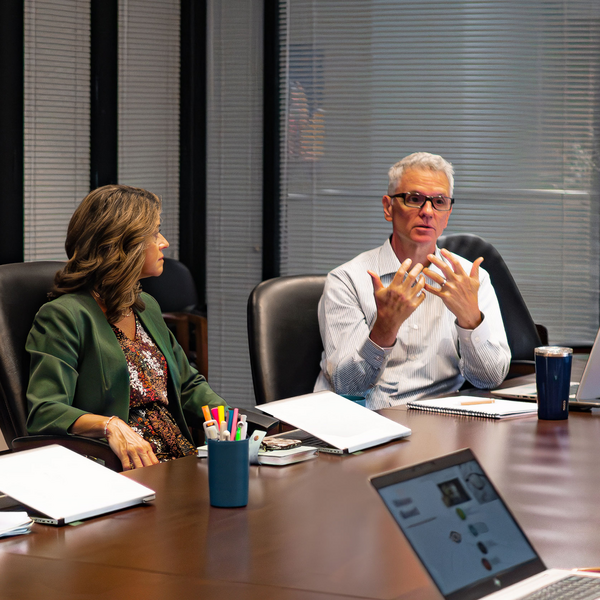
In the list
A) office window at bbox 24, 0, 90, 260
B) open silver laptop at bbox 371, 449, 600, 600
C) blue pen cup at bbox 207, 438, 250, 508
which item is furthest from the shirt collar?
office window at bbox 24, 0, 90, 260

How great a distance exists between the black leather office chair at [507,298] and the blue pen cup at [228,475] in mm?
1938

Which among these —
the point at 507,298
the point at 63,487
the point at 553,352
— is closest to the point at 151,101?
the point at 507,298

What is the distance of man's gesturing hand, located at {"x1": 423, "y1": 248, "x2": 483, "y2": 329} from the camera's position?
2.28 meters

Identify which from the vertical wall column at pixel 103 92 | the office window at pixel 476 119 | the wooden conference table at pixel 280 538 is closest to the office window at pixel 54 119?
the vertical wall column at pixel 103 92

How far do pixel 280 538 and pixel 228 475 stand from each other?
0.16 m

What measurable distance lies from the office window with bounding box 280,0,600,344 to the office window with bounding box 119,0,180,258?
0.62 meters

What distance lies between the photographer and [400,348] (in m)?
2.46

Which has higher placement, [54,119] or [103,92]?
[103,92]

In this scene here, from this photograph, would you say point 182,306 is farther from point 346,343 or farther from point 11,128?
point 346,343

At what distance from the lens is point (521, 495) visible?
4.42 ft

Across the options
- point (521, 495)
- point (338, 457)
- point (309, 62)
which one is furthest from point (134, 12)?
point (521, 495)

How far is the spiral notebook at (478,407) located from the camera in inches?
77.3

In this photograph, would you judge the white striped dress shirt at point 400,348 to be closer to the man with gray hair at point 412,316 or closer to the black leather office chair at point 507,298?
the man with gray hair at point 412,316

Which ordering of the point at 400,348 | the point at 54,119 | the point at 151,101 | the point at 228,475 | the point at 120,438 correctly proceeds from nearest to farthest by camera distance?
the point at 228,475, the point at 120,438, the point at 400,348, the point at 54,119, the point at 151,101
